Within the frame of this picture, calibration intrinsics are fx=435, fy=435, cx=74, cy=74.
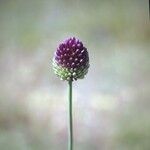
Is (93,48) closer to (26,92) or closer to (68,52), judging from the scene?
(26,92)

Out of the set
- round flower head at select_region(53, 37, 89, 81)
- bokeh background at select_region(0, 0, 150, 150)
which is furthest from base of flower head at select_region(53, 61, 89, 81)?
bokeh background at select_region(0, 0, 150, 150)

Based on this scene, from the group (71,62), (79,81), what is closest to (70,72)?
(71,62)

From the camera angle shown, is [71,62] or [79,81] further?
[79,81]

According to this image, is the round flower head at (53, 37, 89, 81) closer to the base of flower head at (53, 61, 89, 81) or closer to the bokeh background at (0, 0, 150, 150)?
the base of flower head at (53, 61, 89, 81)

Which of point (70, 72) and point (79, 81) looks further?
point (79, 81)

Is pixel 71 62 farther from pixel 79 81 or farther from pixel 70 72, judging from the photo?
pixel 79 81
